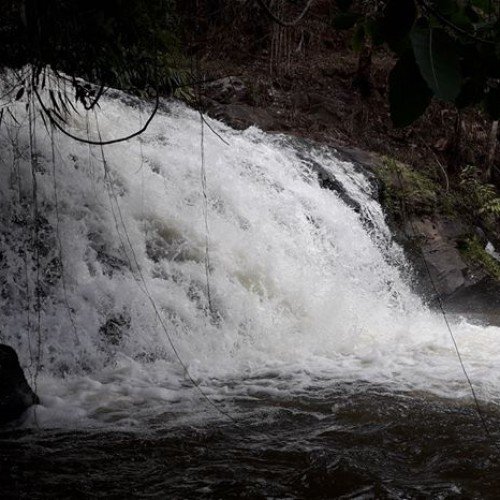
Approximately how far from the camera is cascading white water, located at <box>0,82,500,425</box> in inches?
159

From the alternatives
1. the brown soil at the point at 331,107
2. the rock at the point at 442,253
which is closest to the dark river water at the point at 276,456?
the rock at the point at 442,253

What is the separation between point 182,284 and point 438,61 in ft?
13.6

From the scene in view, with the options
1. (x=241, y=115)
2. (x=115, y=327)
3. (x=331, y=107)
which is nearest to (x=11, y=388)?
(x=115, y=327)

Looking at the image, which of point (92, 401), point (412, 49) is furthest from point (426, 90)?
point (92, 401)

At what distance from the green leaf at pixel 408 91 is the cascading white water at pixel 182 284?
2.35 metres

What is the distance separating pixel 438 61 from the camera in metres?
1.04

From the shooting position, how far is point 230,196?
629 centimetres

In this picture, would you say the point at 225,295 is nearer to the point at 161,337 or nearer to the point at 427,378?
the point at 161,337

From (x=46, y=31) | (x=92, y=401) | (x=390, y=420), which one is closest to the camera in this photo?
(x=46, y=31)

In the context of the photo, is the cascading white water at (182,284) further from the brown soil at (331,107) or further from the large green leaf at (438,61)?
the brown soil at (331,107)

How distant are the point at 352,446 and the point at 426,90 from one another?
2.13 meters

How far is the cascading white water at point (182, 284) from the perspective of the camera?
4.03 metres

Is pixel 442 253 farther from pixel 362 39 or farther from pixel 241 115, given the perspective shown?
pixel 362 39

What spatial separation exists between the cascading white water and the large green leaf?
241 centimetres
